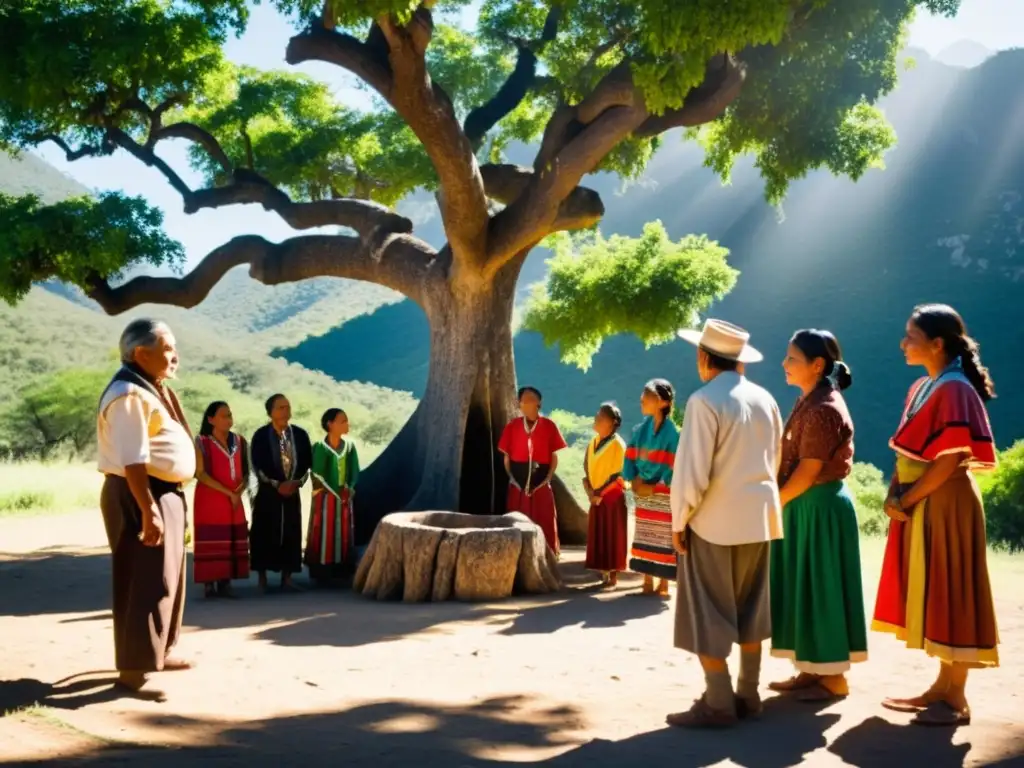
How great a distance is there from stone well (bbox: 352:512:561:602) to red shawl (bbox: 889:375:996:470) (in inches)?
162

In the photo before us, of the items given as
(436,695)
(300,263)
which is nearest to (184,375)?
(300,263)

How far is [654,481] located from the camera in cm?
855

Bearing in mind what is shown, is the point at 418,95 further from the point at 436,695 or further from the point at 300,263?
the point at 436,695

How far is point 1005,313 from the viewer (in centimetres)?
4391

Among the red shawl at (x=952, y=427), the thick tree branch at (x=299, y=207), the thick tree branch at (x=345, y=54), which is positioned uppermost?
the thick tree branch at (x=345, y=54)

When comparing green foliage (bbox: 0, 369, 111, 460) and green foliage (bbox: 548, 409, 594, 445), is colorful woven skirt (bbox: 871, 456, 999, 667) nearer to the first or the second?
green foliage (bbox: 0, 369, 111, 460)

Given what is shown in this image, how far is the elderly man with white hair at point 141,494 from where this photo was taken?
5.27 metres

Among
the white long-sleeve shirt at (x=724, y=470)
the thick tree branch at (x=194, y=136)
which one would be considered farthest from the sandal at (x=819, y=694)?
the thick tree branch at (x=194, y=136)

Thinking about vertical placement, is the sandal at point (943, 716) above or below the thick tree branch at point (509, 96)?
below

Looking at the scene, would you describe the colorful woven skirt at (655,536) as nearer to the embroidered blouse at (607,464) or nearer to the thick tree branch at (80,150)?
the embroidered blouse at (607,464)

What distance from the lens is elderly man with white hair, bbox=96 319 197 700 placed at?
527 cm

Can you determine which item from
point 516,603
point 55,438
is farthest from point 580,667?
point 55,438

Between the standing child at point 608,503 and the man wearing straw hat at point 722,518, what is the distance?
4286 mm

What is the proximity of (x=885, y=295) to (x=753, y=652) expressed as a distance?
45.8 metres
